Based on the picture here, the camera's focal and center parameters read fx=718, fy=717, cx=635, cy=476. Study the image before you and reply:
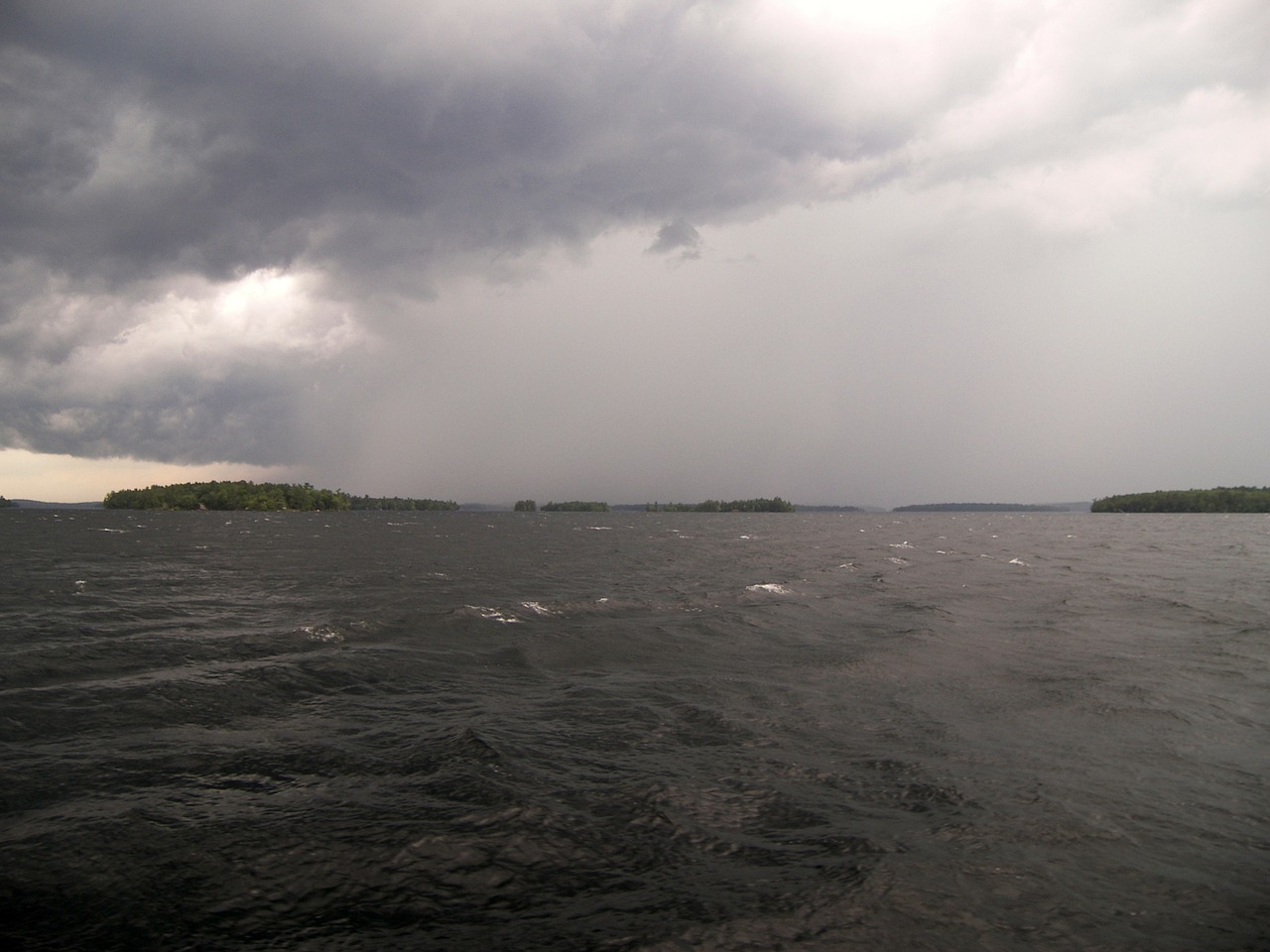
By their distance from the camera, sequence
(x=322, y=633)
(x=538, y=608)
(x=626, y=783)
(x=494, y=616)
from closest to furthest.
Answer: (x=626, y=783) < (x=322, y=633) < (x=494, y=616) < (x=538, y=608)

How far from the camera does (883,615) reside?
2905cm

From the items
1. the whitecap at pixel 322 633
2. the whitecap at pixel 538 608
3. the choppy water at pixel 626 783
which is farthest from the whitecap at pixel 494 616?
the whitecap at pixel 322 633

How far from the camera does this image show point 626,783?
37.3ft

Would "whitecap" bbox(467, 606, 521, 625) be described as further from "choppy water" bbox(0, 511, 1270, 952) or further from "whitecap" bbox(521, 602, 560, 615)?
"whitecap" bbox(521, 602, 560, 615)

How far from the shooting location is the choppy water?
25.2 ft

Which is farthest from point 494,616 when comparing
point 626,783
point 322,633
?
point 626,783

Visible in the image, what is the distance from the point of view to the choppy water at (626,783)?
25.2 ft

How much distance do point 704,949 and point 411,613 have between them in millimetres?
22775

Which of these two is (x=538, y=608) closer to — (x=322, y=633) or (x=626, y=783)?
(x=322, y=633)

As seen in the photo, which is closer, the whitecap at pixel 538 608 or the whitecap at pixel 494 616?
the whitecap at pixel 494 616

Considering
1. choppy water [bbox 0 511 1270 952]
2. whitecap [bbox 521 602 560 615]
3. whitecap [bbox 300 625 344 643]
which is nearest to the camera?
choppy water [bbox 0 511 1270 952]

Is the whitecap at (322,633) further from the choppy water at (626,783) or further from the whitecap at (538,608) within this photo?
the whitecap at (538,608)

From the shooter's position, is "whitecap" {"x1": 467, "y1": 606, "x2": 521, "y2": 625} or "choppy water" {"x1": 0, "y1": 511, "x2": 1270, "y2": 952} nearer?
"choppy water" {"x1": 0, "y1": 511, "x2": 1270, "y2": 952}

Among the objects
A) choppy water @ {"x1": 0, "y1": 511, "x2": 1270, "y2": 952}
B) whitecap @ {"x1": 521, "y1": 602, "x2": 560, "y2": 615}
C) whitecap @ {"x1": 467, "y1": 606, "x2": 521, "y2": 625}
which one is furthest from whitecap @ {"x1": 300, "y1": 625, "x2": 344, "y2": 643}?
whitecap @ {"x1": 521, "y1": 602, "x2": 560, "y2": 615}
